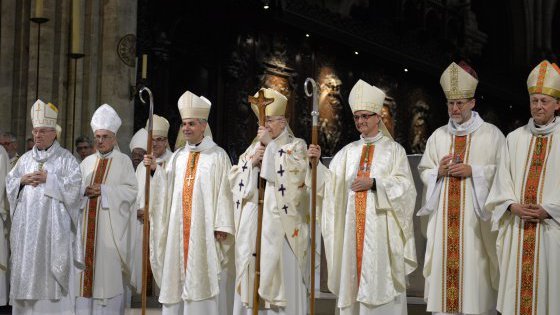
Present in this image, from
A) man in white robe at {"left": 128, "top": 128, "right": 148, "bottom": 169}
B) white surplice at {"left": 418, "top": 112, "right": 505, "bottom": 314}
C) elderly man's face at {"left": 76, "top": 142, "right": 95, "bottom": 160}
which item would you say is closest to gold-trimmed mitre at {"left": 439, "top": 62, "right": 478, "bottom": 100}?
white surplice at {"left": 418, "top": 112, "right": 505, "bottom": 314}

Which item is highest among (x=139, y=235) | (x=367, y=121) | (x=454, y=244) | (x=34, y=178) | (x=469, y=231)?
(x=367, y=121)

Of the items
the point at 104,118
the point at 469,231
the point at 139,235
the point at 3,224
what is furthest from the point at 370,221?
the point at 3,224

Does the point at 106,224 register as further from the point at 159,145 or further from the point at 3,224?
the point at 159,145

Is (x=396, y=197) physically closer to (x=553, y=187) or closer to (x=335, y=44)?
(x=553, y=187)

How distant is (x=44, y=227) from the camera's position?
9680 millimetres

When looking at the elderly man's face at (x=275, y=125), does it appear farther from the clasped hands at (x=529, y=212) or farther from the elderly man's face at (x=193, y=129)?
the clasped hands at (x=529, y=212)

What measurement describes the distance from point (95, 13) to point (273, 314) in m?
6.38

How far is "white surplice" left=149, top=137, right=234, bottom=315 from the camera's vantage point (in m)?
8.97

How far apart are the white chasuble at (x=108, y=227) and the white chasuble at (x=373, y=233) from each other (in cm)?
240

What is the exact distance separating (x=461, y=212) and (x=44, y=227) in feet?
12.6

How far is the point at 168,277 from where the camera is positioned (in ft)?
29.9

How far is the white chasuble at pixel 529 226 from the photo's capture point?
7.48 meters

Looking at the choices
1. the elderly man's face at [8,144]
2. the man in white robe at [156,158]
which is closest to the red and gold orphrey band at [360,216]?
the man in white robe at [156,158]

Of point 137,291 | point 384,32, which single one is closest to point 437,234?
point 137,291
